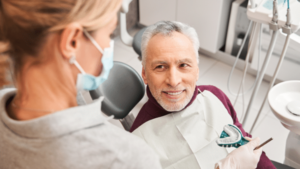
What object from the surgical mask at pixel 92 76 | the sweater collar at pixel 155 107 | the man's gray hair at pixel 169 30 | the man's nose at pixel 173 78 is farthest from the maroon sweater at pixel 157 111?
the surgical mask at pixel 92 76

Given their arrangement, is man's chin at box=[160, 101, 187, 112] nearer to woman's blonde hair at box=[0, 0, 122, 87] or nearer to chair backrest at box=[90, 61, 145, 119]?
chair backrest at box=[90, 61, 145, 119]

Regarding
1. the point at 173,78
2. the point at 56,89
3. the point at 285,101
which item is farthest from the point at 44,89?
the point at 285,101

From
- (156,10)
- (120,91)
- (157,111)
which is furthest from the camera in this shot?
(156,10)

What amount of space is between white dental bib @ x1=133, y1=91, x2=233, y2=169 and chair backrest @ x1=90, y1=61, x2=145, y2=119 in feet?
0.84

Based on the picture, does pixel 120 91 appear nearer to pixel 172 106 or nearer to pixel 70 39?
pixel 172 106

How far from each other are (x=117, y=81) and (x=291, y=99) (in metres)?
0.91

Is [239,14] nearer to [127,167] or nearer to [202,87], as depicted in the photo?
[202,87]

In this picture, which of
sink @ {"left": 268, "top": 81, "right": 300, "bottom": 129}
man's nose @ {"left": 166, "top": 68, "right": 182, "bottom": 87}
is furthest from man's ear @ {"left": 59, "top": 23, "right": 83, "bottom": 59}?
sink @ {"left": 268, "top": 81, "right": 300, "bottom": 129}

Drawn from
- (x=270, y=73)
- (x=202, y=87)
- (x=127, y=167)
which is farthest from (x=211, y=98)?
(x=270, y=73)

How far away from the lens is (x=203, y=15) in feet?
8.11

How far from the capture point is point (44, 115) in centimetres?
66

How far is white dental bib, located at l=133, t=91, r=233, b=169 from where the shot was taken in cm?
121

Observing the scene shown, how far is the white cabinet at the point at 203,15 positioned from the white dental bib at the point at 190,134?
4.22ft

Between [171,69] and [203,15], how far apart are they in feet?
4.75
